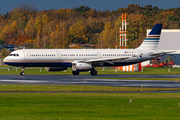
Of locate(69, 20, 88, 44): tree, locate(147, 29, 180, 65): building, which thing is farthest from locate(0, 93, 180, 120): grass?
locate(69, 20, 88, 44): tree

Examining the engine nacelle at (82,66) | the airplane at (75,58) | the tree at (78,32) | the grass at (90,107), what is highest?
the tree at (78,32)

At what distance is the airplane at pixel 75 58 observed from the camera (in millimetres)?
55031

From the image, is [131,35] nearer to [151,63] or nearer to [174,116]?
[151,63]

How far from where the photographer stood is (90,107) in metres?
21.4

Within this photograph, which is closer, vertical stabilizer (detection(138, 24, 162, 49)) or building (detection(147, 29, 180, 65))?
vertical stabilizer (detection(138, 24, 162, 49))

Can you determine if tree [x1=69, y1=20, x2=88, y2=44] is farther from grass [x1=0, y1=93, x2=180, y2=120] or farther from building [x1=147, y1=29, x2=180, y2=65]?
grass [x1=0, y1=93, x2=180, y2=120]

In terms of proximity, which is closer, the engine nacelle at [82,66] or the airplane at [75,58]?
the engine nacelle at [82,66]

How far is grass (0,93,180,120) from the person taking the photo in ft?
59.7

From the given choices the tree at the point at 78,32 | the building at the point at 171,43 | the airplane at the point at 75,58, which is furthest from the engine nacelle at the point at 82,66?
the tree at the point at 78,32

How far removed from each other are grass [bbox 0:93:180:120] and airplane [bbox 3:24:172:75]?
27.8m

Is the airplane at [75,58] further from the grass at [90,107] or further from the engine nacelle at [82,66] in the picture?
the grass at [90,107]

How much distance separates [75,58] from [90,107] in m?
35.5

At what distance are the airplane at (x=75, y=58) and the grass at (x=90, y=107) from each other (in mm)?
27754

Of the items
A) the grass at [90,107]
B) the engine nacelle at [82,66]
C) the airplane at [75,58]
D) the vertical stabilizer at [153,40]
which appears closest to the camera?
the grass at [90,107]
